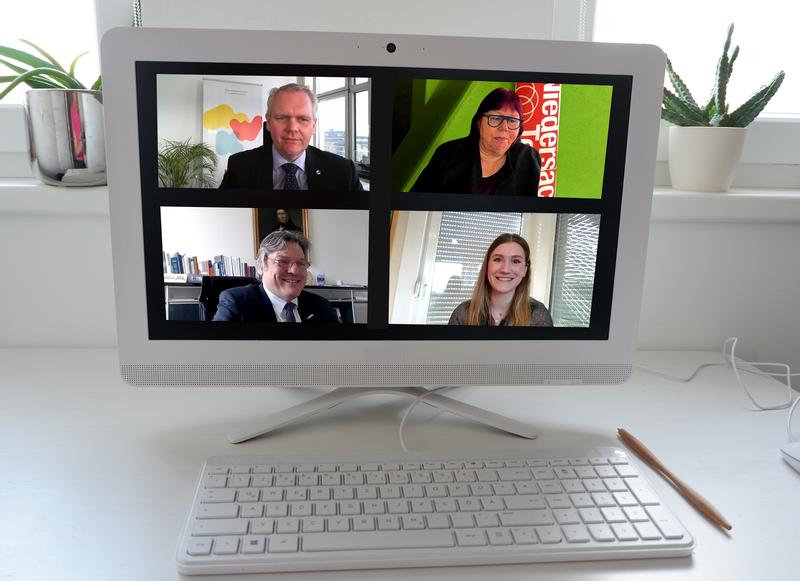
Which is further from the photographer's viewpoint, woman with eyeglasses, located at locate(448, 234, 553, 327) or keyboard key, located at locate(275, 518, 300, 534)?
woman with eyeglasses, located at locate(448, 234, 553, 327)

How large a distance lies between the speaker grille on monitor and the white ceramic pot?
0.50m

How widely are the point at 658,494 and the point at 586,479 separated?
8 cm

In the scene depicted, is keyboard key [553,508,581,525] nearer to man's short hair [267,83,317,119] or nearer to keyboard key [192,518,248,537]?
keyboard key [192,518,248,537]

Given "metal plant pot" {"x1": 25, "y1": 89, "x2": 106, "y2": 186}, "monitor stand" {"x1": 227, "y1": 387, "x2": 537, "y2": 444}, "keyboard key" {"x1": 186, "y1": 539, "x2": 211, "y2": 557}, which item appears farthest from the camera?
"metal plant pot" {"x1": 25, "y1": 89, "x2": 106, "y2": 186}

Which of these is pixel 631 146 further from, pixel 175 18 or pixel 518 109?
pixel 175 18

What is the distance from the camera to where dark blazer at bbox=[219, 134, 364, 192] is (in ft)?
2.40

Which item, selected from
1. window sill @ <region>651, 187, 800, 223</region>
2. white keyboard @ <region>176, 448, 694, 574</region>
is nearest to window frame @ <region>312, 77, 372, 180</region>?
white keyboard @ <region>176, 448, 694, 574</region>

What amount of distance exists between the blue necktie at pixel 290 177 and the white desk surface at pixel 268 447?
12.0 inches

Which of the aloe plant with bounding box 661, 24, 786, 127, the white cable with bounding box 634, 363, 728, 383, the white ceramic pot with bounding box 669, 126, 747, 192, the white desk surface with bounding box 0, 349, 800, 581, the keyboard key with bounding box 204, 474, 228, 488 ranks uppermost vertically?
the aloe plant with bounding box 661, 24, 786, 127

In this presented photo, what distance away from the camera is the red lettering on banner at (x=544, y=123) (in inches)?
29.4

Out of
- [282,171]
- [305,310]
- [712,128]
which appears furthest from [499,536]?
[712,128]

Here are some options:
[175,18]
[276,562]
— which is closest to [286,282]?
[276,562]

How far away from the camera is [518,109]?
0.75m

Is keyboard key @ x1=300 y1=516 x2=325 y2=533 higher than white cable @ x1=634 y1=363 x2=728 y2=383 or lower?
lower
